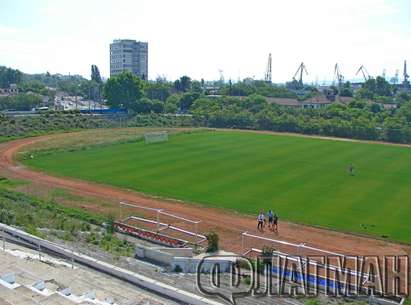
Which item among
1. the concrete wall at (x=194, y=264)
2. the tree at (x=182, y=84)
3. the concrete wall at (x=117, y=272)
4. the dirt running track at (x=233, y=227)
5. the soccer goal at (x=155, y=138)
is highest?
the tree at (x=182, y=84)

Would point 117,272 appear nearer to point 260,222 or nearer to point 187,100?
point 260,222

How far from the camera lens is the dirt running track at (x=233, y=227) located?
2609 cm

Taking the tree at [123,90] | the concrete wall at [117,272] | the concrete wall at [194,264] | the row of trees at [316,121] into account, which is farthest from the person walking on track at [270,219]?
the tree at [123,90]

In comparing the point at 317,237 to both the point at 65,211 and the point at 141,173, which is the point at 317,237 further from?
the point at 141,173

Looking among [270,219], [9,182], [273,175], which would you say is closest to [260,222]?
[270,219]

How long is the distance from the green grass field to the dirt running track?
3.81 ft

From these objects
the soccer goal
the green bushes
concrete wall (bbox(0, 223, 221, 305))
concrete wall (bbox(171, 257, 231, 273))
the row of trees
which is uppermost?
the row of trees

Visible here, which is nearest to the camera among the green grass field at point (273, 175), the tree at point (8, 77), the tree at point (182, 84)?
the green grass field at point (273, 175)

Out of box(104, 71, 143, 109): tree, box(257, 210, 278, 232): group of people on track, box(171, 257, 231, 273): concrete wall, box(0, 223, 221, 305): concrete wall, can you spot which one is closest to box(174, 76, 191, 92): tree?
box(104, 71, 143, 109): tree

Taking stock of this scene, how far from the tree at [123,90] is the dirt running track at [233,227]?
56350 mm

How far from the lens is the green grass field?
105 ft

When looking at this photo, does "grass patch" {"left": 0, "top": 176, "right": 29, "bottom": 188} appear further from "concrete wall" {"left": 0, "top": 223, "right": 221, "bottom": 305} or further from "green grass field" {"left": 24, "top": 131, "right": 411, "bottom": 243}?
"concrete wall" {"left": 0, "top": 223, "right": 221, "bottom": 305}

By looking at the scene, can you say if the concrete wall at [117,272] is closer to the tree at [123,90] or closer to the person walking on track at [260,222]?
the person walking on track at [260,222]

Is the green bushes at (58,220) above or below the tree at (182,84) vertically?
below
